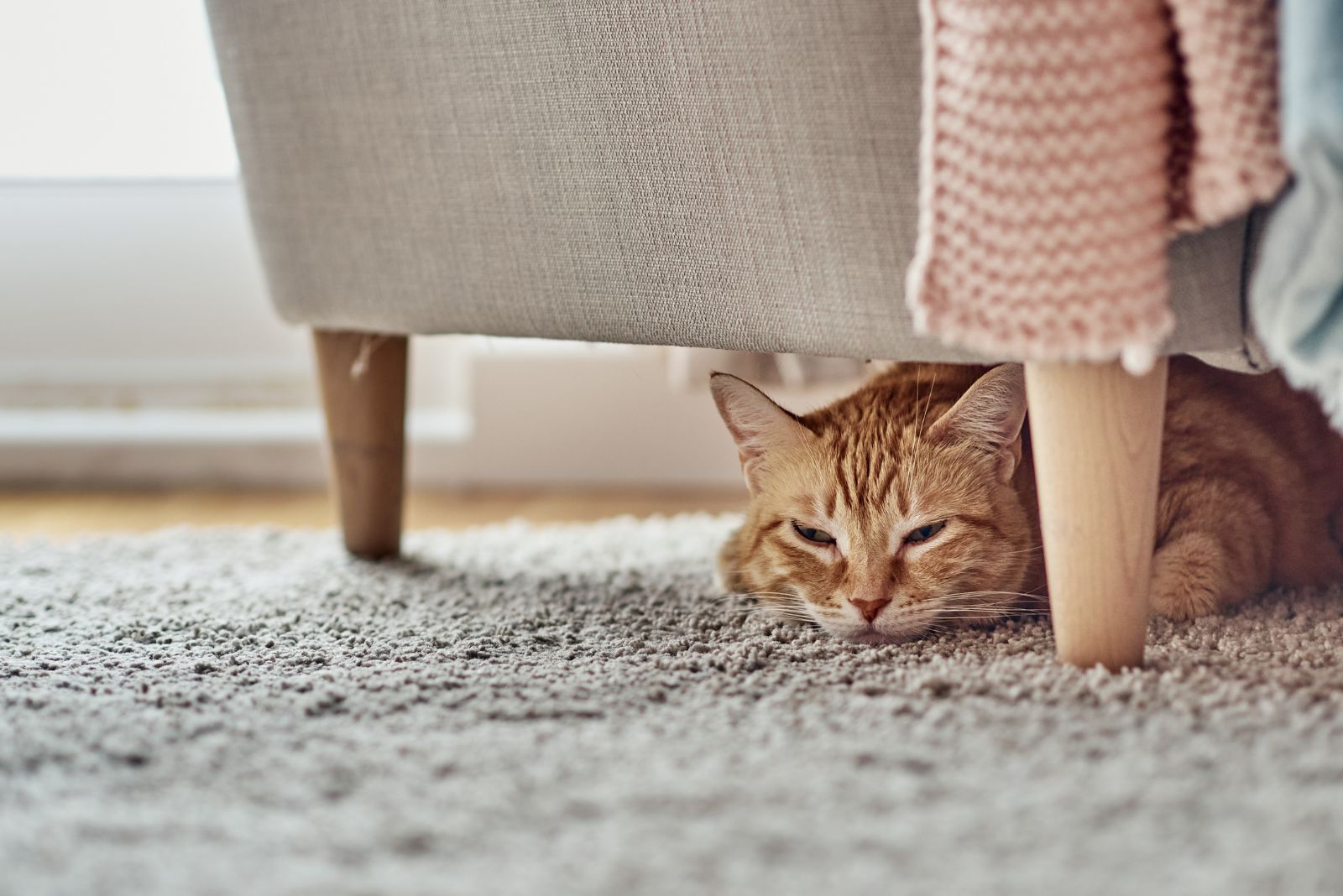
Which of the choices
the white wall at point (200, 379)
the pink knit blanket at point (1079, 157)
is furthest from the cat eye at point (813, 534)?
the white wall at point (200, 379)

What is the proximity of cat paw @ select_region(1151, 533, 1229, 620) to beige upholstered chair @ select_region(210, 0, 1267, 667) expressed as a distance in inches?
8.1

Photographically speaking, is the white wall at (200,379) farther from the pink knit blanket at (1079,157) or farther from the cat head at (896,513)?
the pink knit blanket at (1079,157)

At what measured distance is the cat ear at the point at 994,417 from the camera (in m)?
1.07

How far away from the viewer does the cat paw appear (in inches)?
42.4

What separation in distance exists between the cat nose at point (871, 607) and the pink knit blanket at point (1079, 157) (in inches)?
13.0

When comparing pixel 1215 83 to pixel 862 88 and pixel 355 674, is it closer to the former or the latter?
pixel 862 88

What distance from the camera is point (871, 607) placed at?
105 cm

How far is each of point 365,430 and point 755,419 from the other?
1.70ft

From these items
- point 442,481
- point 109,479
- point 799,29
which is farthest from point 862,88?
point 109,479

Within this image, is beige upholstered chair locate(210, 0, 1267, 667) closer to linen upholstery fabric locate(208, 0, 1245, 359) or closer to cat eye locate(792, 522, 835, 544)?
linen upholstery fabric locate(208, 0, 1245, 359)

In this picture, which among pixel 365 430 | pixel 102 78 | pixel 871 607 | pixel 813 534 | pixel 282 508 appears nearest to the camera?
pixel 871 607

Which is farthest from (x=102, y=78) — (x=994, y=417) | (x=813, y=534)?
(x=994, y=417)

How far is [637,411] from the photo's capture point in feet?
7.38

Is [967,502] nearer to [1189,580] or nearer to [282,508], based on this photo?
[1189,580]
